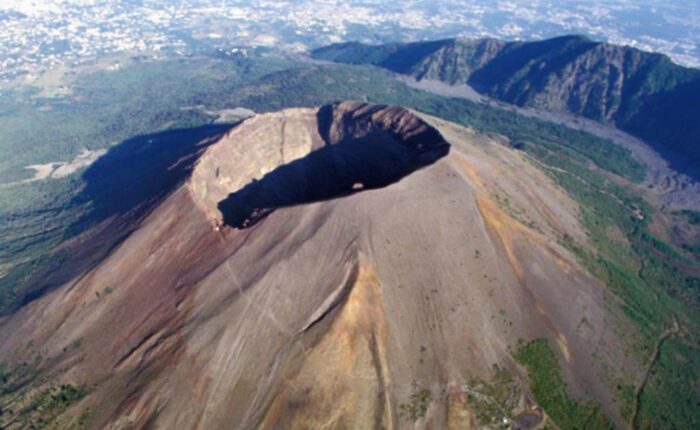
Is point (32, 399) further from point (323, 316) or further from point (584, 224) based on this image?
point (584, 224)

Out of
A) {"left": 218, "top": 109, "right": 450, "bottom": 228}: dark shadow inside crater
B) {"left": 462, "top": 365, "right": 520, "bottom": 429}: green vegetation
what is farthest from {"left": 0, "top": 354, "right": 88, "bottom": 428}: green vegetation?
{"left": 462, "top": 365, "right": 520, "bottom": 429}: green vegetation

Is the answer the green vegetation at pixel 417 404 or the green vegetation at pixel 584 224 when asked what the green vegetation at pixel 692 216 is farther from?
the green vegetation at pixel 417 404

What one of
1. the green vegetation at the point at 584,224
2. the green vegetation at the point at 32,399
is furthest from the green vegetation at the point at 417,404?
the green vegetation at the point at 32,399

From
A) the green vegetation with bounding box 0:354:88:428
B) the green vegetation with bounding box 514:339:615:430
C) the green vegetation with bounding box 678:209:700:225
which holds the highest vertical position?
the green vegetation with bounding box 514:339:615:430

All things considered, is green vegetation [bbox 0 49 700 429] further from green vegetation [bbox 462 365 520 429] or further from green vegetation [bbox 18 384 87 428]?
green vegetation [bbox 18 384 87 428]

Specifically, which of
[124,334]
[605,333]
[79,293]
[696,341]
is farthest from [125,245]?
[696,341]

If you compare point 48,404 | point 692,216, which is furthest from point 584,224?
point 48,404

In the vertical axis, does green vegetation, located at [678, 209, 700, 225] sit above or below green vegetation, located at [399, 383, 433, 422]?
below
